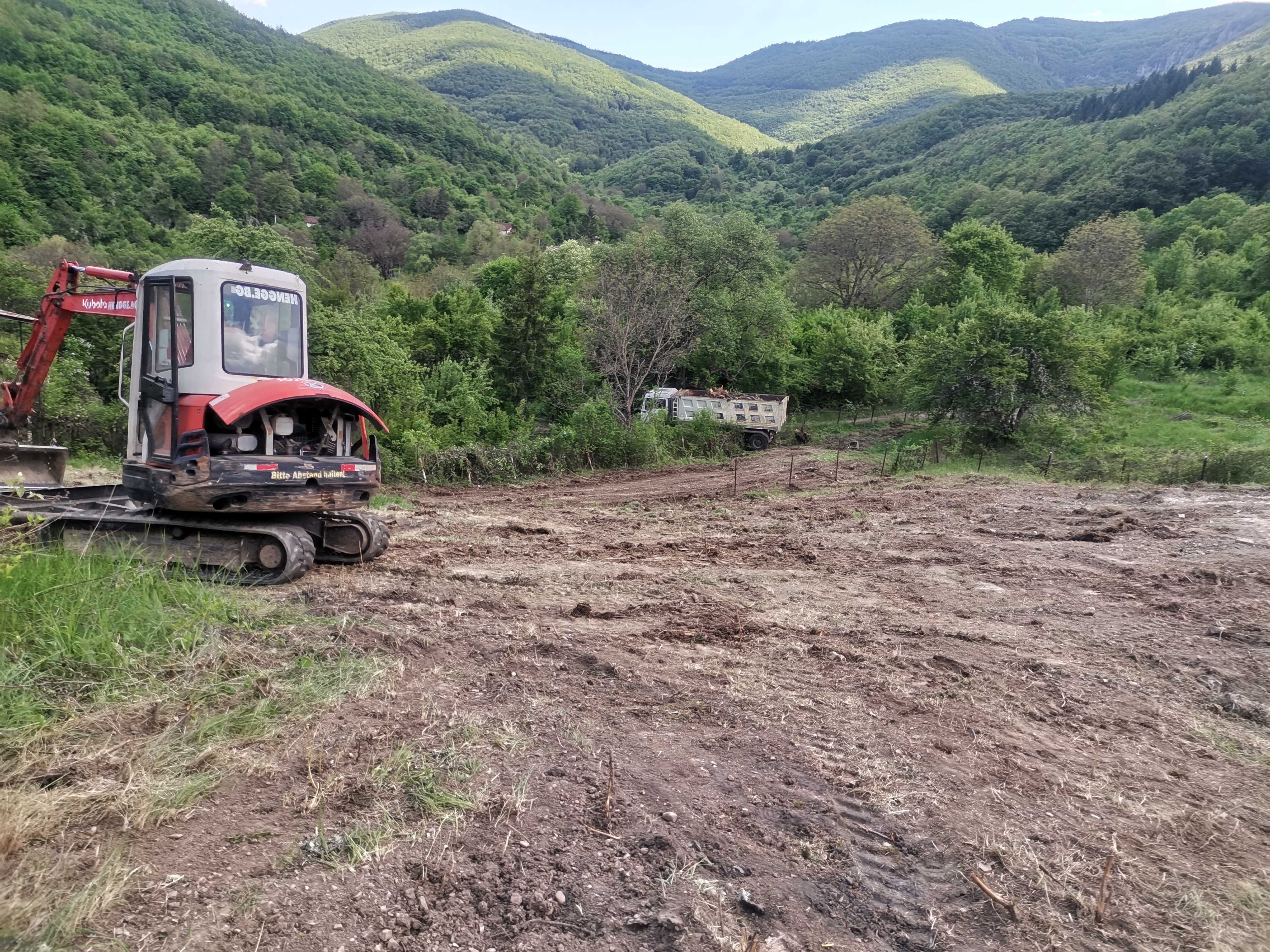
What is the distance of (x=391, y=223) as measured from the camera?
7400 cm

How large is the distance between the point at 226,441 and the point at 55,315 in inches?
171

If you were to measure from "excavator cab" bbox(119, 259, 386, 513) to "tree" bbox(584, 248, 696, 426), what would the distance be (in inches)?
563

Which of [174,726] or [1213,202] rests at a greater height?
[1213,202]

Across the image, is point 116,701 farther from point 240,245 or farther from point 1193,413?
point 1193,413

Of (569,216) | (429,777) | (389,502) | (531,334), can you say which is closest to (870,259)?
(531,334)

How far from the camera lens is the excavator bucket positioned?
898 cm

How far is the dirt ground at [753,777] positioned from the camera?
258 centimetres

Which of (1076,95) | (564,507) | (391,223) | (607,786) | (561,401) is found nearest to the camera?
(607,786)

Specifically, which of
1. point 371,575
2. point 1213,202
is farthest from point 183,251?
point 1213,202

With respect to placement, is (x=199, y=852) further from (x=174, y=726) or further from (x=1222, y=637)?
(x=1222, y=637)

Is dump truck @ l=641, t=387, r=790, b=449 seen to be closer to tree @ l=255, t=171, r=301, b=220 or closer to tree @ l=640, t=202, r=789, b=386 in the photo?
tree @ l=640, t=202, r=789, b=386

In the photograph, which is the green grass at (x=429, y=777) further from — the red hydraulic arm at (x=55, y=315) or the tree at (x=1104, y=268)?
the tree at (x=1104, y=268)

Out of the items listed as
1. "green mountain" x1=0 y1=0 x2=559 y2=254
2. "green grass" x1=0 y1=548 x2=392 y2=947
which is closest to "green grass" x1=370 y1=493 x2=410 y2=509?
"green grass" x1=0 y1=548 x2=392 y2=947

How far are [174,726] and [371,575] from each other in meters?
3.82
